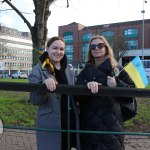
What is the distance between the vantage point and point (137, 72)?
2596 mm

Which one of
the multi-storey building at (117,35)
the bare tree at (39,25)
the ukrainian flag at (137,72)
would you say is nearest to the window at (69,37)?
the multi-storey building at (117,35)

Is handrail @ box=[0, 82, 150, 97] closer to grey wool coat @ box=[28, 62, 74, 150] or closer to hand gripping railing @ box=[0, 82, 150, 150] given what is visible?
hand gripping railing @ box=[0, 82, 150, 150]

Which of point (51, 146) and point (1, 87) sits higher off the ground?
point (1, 87)

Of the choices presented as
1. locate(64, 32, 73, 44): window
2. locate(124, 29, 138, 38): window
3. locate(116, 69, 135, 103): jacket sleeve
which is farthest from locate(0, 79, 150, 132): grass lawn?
locate(64, 32, 73, 44): window

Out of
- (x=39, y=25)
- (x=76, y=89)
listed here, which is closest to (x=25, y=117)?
(x=39, y=25)

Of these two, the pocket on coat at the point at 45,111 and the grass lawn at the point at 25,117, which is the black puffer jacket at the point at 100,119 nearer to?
the pocket on coat at the point at 45,111

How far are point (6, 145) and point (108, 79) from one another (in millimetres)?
3492

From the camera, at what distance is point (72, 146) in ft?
8.77

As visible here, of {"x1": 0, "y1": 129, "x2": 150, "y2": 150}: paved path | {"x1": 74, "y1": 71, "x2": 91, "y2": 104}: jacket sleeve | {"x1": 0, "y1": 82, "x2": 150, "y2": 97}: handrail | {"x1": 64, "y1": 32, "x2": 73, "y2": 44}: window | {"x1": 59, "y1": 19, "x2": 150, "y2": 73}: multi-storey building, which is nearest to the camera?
{"x1": 0, "y1": 82, "x2": 150, "y2": 97}: handrail

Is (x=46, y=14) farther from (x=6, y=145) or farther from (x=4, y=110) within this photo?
(x=6, y=145)

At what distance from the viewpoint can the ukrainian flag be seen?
257 cm

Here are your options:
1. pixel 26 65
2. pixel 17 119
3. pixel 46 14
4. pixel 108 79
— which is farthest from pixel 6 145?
pixel 26 65

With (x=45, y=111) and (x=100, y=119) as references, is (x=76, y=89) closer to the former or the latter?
(x=100, y=119)

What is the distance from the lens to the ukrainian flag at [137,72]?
8.45 ft
